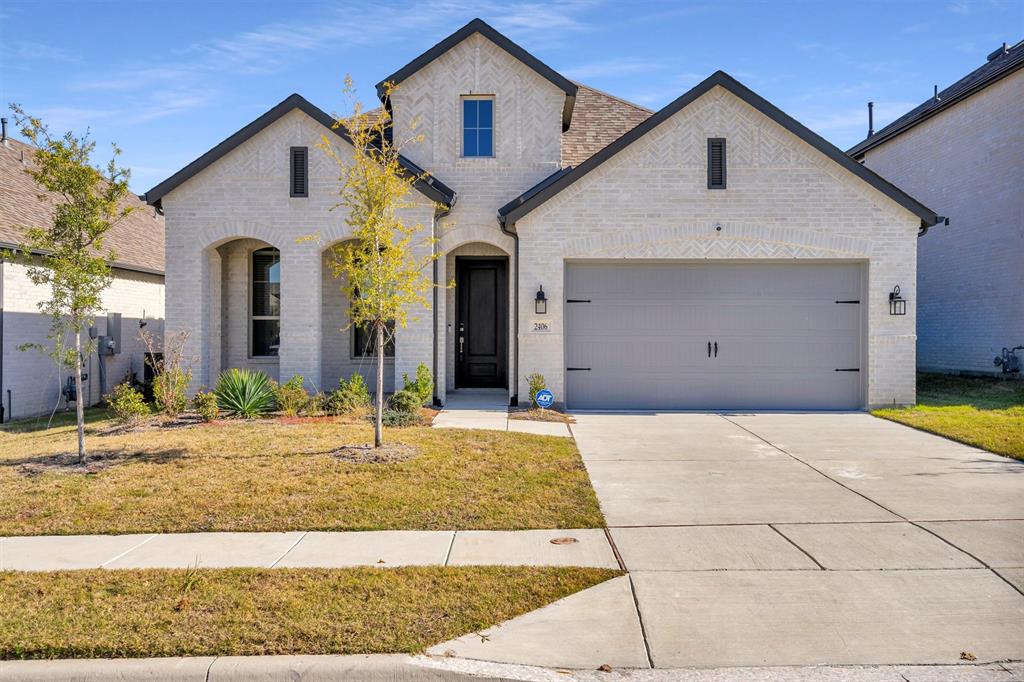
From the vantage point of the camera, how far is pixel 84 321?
9.52m

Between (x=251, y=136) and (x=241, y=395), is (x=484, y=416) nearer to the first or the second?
(x=241, y=395)

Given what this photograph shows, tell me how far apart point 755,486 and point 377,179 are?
18.5 feet

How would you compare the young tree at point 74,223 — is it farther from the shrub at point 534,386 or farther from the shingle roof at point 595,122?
the shingle roof at point 595,122

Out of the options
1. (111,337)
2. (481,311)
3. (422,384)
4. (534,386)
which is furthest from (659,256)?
(111,337)

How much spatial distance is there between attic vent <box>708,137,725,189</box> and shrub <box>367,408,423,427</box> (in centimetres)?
676

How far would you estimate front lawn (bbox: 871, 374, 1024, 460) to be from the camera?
10477 mm

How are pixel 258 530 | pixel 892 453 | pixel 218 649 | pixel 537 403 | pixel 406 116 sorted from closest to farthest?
pixel 218 649 → pixel 258 530 → pixel 892 453 → pixel 537 403 → pixel 406 116

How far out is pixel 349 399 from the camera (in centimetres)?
1255

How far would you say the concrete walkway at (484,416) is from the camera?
11.5 meters

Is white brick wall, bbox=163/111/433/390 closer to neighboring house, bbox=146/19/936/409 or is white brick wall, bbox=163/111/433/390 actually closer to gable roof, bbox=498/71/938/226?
neighboring house, bbox=146/19/936/409

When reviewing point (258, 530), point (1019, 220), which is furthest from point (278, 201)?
point (1019, 220)

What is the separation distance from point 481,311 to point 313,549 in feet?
33.6

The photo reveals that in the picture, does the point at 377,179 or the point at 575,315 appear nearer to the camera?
the point at 377,179

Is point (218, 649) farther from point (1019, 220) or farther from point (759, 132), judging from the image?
point (1019, 220)
